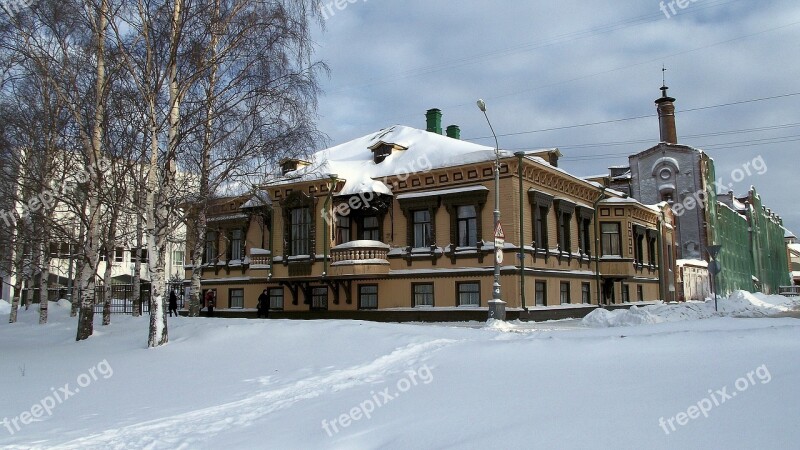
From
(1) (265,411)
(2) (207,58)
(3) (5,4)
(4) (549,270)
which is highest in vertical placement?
(3) (5,4)

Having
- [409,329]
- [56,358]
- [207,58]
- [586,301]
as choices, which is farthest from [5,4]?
[586,301]

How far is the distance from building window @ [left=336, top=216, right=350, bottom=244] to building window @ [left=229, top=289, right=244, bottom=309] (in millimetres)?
6589

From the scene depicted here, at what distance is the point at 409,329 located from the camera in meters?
14.4

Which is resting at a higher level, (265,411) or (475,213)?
(475,213)

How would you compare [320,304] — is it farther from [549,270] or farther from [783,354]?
[783,354]

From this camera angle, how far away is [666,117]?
57.8 m

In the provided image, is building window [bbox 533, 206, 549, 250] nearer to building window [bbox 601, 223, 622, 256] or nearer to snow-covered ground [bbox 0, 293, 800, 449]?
building window [bbox 601, 223, 622, 256]

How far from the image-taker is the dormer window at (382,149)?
28.1 meters

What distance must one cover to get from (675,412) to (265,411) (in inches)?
224

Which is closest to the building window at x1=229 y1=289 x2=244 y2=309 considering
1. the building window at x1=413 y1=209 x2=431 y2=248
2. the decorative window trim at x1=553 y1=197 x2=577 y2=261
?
the building window at x1=413 y1=209 x2=431 y2=248

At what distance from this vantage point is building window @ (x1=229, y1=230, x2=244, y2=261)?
31.0 m

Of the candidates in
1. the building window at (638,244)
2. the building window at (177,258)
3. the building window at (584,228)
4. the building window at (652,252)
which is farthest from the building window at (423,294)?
the building window at (177,258)

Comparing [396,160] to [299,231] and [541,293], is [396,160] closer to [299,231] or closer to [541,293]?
[299,231]

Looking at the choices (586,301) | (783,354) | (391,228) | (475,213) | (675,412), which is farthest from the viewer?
(586,301)
